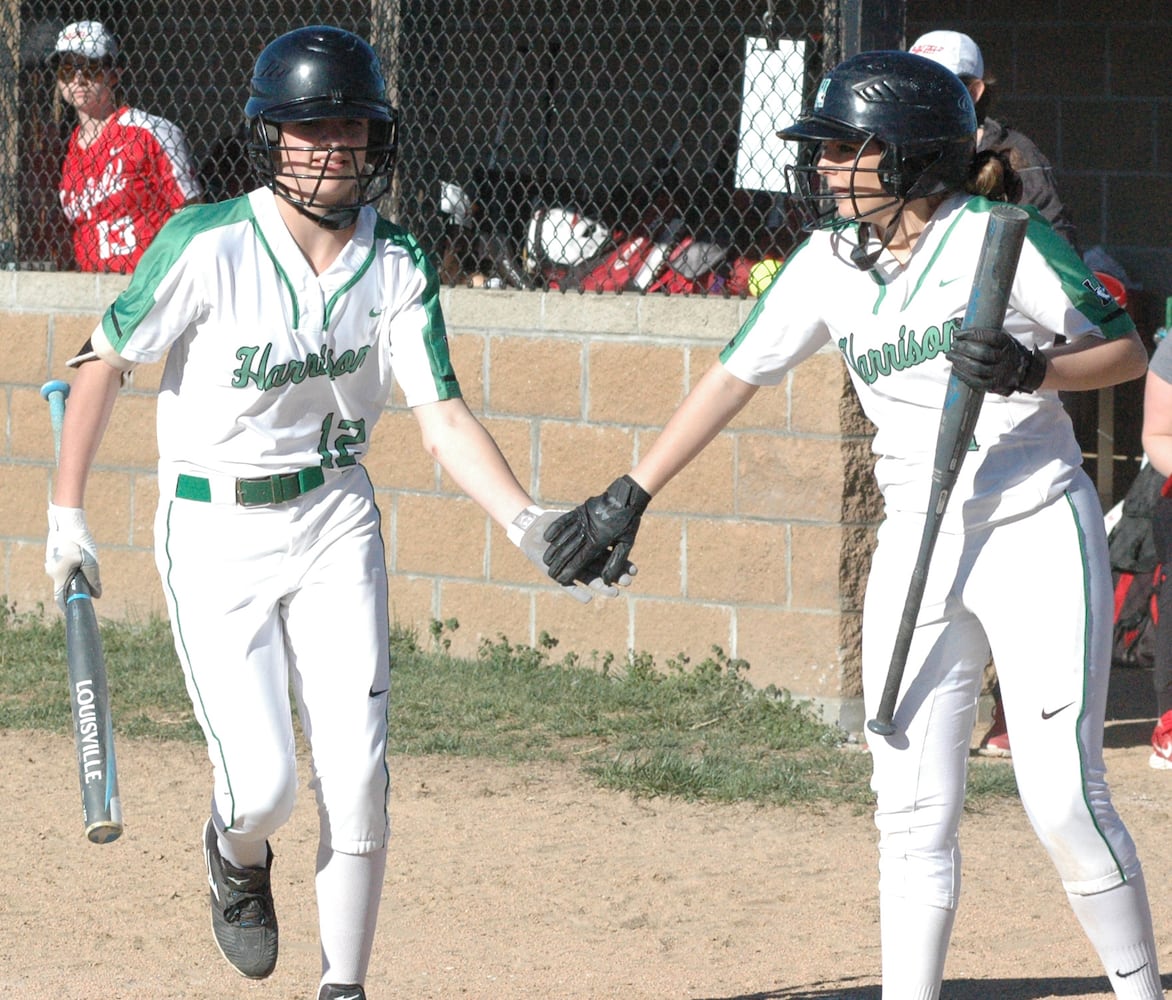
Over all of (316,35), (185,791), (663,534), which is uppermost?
(316,35)

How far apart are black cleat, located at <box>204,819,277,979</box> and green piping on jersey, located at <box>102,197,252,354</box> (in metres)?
1.06

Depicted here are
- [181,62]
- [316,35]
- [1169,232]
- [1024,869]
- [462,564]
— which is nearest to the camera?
[316,35]

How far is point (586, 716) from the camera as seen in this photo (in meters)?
6.65

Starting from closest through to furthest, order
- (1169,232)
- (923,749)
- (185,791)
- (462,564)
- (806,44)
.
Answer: (923,749)
(185,791)
(806,44)
(462,564)
(1169,232)

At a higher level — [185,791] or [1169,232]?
[1169,232]

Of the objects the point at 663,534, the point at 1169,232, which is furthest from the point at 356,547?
the point at 1169,232

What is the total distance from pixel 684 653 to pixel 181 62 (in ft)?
16.1

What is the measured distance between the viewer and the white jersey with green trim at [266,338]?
3750 mm

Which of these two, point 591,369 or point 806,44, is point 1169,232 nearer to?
point 806,44

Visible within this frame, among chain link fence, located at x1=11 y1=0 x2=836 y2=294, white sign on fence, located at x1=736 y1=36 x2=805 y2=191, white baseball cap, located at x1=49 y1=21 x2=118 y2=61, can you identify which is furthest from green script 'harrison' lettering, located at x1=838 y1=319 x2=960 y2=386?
white baseball cap, located at x1=49 y1=21 x2=118 y2=61

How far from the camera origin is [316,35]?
12.5 feet

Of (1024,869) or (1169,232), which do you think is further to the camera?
(1169,232)

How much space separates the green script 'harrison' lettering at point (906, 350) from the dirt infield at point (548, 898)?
145 cm

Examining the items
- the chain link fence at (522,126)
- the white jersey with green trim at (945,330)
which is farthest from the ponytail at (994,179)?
the chain link fence at (522,126)
